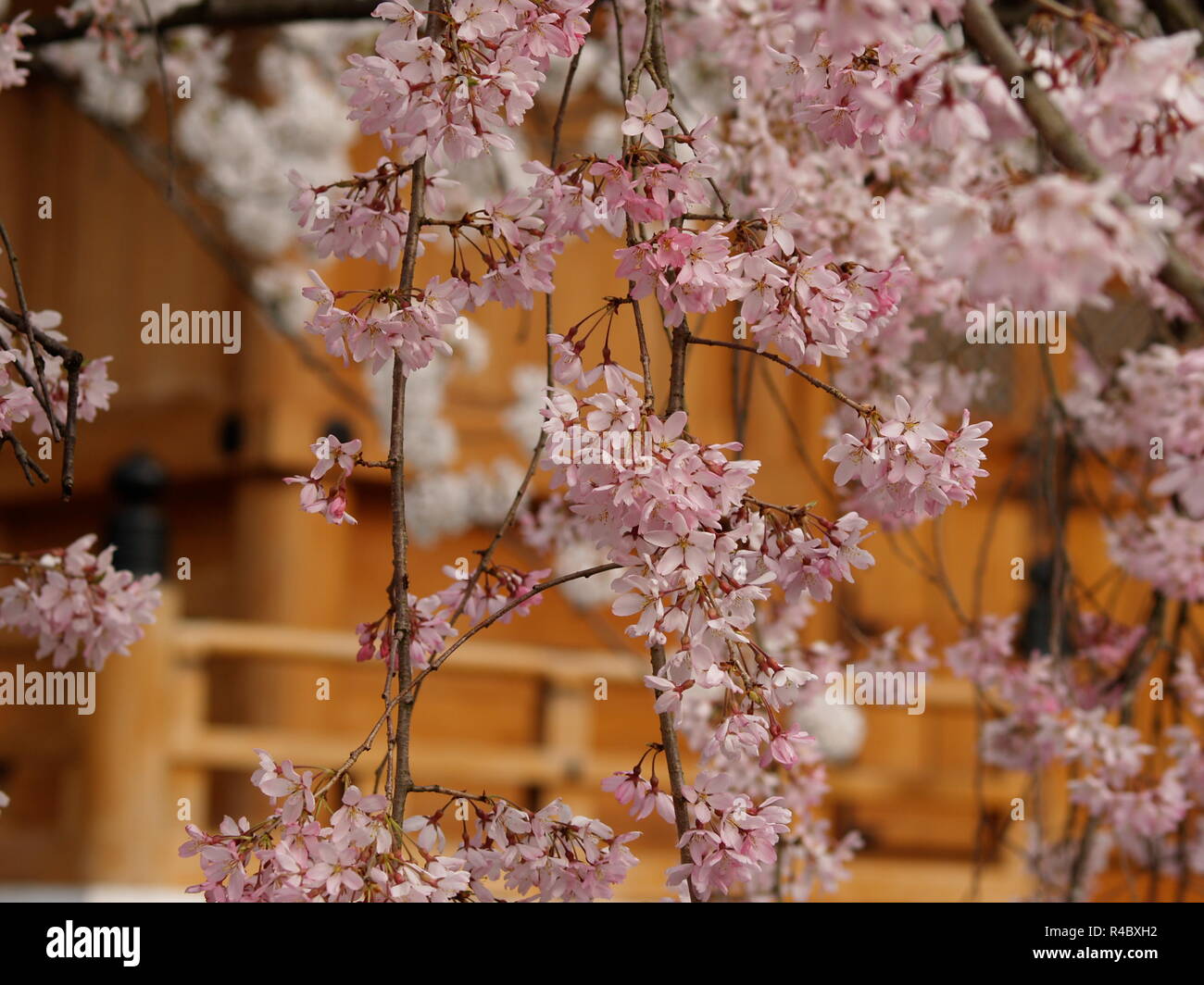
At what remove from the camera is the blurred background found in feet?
10.8

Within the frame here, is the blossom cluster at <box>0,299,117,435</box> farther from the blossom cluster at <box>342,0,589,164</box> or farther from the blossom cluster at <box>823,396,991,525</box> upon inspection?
the blossom cluster at <box>823,396,991,525</box>

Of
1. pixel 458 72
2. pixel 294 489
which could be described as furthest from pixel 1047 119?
pixel 294 489

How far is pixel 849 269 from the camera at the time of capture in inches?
36.3

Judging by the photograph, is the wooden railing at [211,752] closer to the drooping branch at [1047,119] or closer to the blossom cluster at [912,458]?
the blossom cluster at [912,458]

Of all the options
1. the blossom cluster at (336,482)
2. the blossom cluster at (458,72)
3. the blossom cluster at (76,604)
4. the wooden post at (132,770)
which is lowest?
the wooden post at (132,770)

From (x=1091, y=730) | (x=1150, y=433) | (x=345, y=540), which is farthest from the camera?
(x=345, y=540)

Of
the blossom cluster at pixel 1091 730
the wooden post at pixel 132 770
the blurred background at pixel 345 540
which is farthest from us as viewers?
the blurred background at pixel 345 540

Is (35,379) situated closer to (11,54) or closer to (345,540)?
(11,54)

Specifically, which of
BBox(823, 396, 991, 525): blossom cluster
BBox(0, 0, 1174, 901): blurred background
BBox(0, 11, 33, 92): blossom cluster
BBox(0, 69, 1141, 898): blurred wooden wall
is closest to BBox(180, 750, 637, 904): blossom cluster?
BBox(823, 396, 991, 525): blossom cluster

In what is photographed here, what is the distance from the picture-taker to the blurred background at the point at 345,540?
3293mm

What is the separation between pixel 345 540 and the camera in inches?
158

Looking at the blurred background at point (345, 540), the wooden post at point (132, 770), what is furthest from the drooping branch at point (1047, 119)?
the wooden post at point (132, 770)

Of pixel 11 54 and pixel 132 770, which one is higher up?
pixel 11 54
